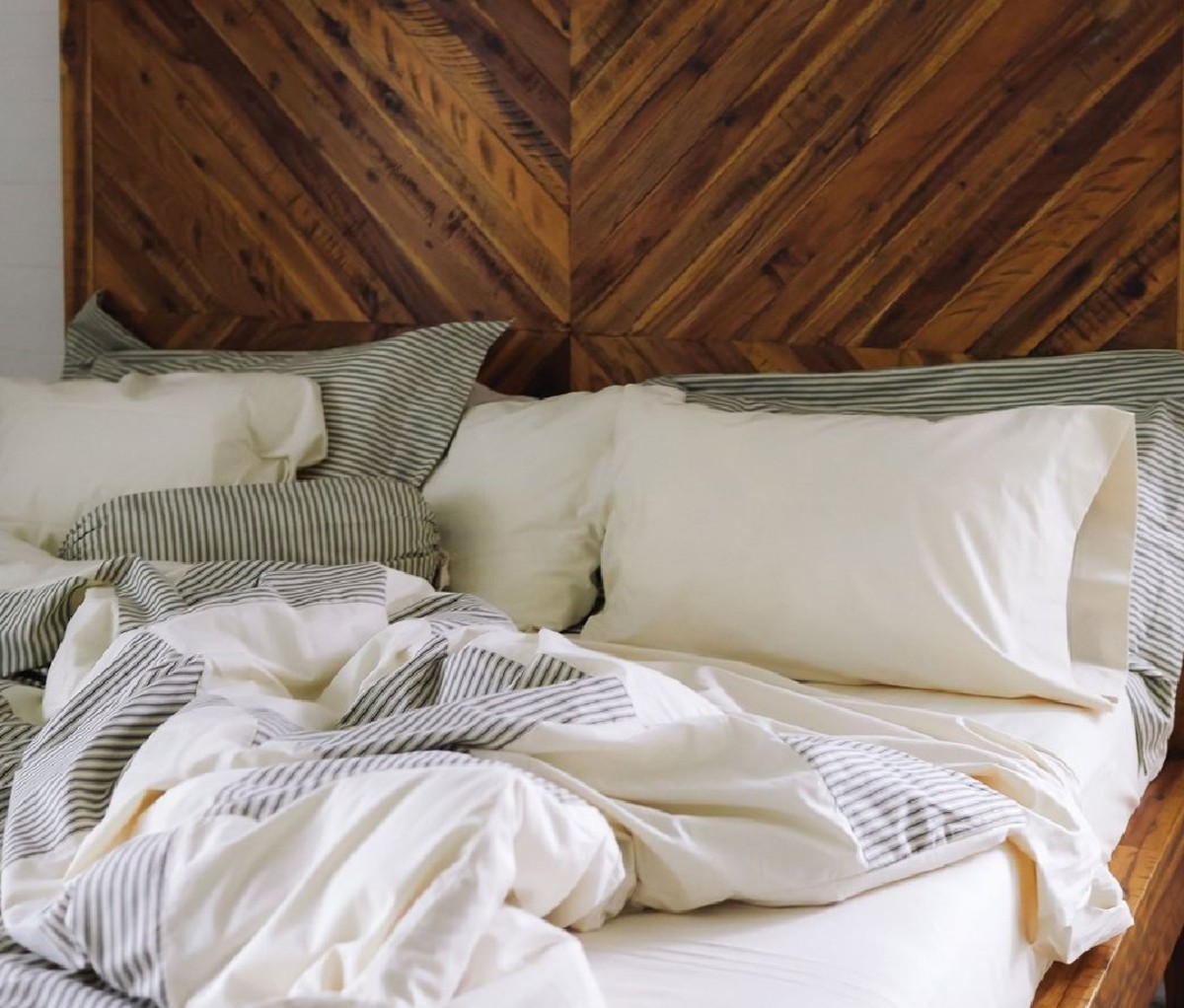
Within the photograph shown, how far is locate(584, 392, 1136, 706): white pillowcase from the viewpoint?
73.9 inches

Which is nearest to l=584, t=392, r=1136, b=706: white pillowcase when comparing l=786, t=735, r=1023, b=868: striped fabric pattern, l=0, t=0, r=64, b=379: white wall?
l=786, t=735, r=1023, b=868: striped fabric pattern

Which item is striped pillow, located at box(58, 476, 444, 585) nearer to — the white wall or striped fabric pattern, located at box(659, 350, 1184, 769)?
striped fabric pattern, located at box(659, 350, 1184, 769)

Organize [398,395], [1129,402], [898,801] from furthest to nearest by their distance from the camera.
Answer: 1. [398,395]
2. [1129,402]
3. [898,801]

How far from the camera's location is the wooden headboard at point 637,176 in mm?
2303

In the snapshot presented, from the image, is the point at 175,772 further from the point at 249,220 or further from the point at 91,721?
the point at 249,220

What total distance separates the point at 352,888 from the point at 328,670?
27.4 inches

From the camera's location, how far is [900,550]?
6.23ft

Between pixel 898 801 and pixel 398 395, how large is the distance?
56.8 inches

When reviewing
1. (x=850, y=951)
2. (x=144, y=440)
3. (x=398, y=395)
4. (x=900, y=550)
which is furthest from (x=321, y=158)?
(x=850, y=951)

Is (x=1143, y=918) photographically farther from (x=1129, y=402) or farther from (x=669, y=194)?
(x=669, y=194)

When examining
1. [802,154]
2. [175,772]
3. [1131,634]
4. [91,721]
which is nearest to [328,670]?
[91,721]

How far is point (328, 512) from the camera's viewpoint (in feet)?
7.27

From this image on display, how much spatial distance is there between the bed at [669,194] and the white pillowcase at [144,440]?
0.72 feet

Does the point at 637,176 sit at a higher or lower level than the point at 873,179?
lower
